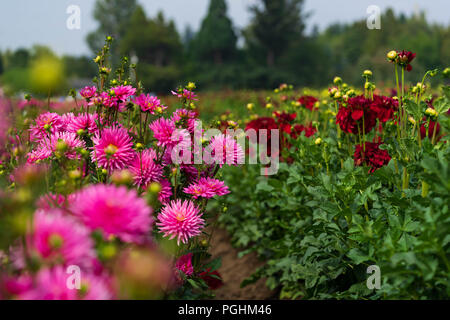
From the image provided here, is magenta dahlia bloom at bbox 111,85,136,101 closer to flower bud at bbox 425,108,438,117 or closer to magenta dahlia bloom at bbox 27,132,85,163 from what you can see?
magenta dahlia bloom at bbox 27,132,85,163

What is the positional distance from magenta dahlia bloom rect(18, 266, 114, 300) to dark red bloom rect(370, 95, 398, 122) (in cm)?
134

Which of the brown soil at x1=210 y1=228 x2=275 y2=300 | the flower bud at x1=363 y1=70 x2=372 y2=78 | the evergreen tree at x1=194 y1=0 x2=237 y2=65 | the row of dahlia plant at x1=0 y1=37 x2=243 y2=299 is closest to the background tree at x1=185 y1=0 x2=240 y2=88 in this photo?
the evergreen tree at x1=194 y1=0 x2=237 y2=65

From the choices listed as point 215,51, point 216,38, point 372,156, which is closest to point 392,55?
point 372,156

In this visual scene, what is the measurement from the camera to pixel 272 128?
240 centimetres

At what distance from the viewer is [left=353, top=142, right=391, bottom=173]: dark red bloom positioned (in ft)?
5.31

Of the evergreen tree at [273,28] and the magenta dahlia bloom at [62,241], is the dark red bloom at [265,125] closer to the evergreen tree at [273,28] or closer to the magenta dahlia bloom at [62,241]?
the magenta dahlia bloom at [62,241]

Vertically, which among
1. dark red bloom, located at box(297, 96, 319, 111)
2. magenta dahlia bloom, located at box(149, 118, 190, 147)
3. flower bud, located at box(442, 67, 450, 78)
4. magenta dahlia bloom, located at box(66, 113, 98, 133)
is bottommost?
magenta dahlia bloom, located at box(149, 118, 190, 147)

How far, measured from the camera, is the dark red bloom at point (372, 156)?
1.62 meters

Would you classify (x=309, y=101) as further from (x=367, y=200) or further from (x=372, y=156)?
(x=367, y=200)

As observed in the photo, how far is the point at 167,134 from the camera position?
3.85ft

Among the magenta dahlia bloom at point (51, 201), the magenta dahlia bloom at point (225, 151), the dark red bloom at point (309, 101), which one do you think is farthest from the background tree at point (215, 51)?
the magenta dahlia bloom at point (51, 201)

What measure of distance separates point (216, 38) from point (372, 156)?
26.6 meters

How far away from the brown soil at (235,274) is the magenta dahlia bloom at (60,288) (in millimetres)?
1630
